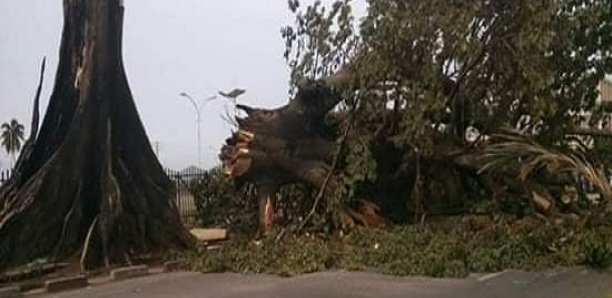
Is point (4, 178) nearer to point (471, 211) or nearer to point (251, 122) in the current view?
point (251, 122)

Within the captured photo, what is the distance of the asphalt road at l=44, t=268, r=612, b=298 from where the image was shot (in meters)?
10.6

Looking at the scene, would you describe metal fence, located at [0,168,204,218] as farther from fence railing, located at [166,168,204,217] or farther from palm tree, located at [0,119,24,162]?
palm tree, located at [0,119,24,162]

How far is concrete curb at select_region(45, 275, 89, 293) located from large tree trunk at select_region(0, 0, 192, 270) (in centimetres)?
145

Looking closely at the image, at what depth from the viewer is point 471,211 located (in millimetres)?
16688

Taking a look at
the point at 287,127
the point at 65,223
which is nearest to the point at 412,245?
the point at 287,127

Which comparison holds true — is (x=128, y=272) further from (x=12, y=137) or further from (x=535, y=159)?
(x=12, y=137)

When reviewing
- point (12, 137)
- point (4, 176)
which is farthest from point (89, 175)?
point (12, 137)

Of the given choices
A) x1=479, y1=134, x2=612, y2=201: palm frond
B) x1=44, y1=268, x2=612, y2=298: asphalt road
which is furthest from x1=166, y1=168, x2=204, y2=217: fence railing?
x1=44, y1=268, x2=612, y2=298: asphalt road

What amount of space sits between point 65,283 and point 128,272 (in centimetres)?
126

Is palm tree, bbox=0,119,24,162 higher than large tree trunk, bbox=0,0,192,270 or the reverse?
higher

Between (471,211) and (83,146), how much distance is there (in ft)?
24.8

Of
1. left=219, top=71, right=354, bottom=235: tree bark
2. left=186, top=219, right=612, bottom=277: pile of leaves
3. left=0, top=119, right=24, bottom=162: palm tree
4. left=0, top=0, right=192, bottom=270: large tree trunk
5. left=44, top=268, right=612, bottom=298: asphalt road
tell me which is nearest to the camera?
left=44, top=268, right=612, bottom=298: asphalt road

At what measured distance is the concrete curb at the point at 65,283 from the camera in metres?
12.4

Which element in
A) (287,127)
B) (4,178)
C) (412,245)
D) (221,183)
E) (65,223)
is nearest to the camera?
(412,245)
